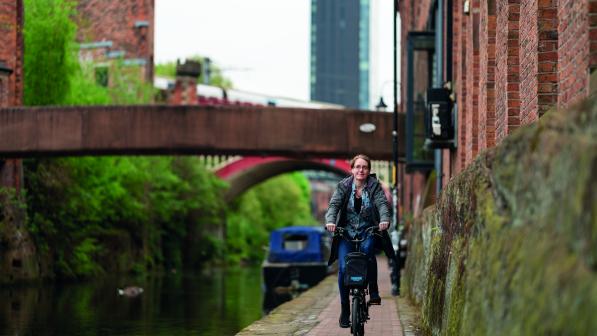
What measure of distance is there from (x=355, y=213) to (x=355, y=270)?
0.53 metres

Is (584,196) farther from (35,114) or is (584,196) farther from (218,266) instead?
(218,266)

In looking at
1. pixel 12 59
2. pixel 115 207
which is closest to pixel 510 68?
pixel 12 59

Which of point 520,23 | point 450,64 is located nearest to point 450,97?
point 450,64

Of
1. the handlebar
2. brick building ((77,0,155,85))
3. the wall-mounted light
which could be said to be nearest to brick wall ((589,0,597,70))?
the handlebar

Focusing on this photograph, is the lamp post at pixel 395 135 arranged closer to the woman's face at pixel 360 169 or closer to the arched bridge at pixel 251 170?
the woman's face at pixel 360 169

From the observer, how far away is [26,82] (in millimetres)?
40594

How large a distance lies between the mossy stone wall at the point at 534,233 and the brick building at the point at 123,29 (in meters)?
52.9

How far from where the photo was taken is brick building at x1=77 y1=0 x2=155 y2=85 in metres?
60.3

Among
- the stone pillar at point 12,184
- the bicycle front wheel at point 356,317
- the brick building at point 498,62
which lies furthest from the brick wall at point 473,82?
the stone pillar at point 12,184

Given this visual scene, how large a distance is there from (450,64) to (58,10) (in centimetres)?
1953

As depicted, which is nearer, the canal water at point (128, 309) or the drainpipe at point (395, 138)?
the canal water at point (128, 309)

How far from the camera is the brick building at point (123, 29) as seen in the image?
60.3 meters

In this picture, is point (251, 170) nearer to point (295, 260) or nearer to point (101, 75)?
point (101, 75)

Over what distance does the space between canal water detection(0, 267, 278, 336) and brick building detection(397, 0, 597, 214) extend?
4.56 meters
